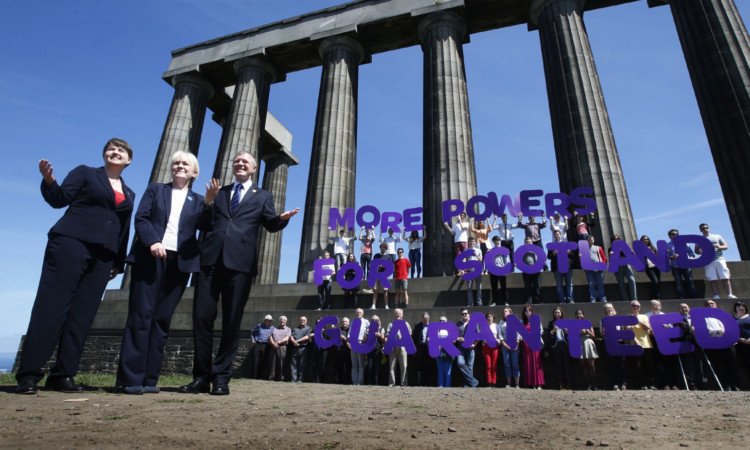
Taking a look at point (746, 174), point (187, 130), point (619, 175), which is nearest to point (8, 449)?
point (619, 175)

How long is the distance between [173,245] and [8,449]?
9.35 feet

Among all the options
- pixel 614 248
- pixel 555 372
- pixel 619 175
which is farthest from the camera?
pixel 619 175

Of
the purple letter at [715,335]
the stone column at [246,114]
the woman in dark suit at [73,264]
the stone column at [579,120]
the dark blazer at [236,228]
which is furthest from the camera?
the stone column at [246,114]

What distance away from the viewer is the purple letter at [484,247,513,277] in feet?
37.4

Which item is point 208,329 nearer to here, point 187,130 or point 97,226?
point 97,226

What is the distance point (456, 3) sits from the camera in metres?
19.0

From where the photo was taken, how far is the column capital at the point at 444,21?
19203mm

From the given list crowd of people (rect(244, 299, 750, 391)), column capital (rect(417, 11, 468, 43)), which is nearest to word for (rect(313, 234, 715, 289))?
crowd of people (rect(244, 299, 750, 391))

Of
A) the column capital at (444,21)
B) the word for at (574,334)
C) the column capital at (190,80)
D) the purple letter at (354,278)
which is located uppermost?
the column capital at (190,80)

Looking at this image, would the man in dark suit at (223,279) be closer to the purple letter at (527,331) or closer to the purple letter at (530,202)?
the purple letter at (527,331)

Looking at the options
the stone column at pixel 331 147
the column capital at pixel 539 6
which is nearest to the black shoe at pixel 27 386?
the stone column at pixel 331 147

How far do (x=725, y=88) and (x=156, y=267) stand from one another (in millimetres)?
18682

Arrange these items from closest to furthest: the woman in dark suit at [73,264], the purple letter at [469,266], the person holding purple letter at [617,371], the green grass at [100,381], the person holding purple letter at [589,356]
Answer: the woman in dark suit at [73,264], the green grass at [100,381], the person holding purple letter at [617,371], the person holding purple letter at [589,356], the purple letter at [469,266]

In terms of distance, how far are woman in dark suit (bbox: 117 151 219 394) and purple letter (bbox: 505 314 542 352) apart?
7016 mm
